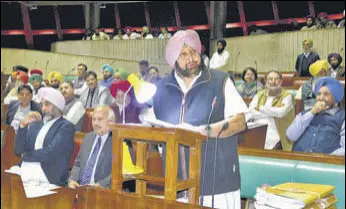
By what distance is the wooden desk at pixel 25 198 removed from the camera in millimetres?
1240

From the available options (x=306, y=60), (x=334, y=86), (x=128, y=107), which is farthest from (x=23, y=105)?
(x=306, y=60)

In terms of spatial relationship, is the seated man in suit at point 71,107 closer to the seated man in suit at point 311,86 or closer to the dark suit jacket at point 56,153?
the dark suit jacket at point 56,153

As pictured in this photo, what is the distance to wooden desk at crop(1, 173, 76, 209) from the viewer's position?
1.24 m

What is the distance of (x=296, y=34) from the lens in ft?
15.6

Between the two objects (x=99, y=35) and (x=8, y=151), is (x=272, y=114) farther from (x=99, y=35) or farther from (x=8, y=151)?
(x=99, y=35)

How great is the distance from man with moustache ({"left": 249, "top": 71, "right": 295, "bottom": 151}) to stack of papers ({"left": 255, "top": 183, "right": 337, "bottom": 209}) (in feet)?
4.18

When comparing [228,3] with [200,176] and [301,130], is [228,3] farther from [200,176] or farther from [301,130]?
[200,176]

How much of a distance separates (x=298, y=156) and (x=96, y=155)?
2.34ft

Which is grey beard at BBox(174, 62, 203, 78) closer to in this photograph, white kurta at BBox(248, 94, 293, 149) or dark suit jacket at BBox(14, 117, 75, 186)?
dark suit jacket at BBox(14, 117, 75, 186)

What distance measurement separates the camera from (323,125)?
189 cm

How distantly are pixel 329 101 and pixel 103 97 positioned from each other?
64.6 inches

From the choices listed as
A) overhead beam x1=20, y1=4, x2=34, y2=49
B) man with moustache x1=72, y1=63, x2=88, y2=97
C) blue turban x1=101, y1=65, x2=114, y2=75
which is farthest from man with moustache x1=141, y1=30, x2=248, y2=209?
overhead beam x1=20, y1=4, x2=34, y2=49

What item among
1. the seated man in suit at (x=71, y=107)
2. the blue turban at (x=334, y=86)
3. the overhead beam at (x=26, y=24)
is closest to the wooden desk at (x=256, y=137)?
the blue turban at (x=334, y=86)

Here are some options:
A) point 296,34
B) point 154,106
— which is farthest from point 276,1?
point 154,106
